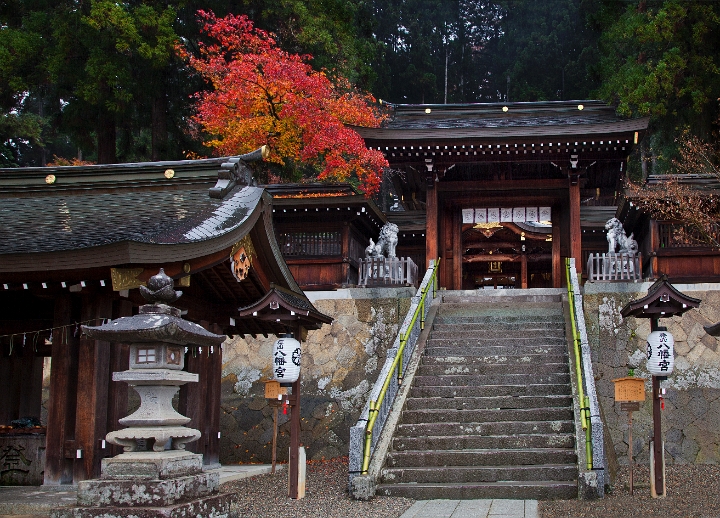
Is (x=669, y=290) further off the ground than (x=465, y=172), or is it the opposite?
(x=465, y=172)

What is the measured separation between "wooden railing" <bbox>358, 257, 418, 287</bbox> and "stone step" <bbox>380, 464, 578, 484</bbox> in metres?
8.62

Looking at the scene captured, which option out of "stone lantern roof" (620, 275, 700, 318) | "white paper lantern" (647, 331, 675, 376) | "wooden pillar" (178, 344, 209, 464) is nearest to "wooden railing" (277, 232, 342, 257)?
"wooden pillar" (178, 344, 209, 464)

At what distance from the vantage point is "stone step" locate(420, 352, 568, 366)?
1442 cm

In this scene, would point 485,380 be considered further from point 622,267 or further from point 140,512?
point 140,512

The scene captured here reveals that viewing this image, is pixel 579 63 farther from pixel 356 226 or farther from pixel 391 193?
pixel 356 226

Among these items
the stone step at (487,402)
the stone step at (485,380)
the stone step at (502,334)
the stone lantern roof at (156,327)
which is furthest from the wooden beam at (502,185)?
the stone lantern roof at (156,327)

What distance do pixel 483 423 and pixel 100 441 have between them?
5.99 meters

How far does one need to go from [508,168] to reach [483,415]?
1087 cm

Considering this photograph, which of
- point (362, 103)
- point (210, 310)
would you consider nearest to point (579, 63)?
point (362, 103)

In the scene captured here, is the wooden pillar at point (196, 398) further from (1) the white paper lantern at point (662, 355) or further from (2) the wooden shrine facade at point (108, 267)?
(1) the white paper lantern at point (662, 355)

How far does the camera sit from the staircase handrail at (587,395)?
1056 centimetres

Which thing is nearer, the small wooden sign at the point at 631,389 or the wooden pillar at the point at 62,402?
the wooden pillar at the point at 62,402

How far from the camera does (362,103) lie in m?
26.4

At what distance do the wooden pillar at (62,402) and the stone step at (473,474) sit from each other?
14.8 ft
